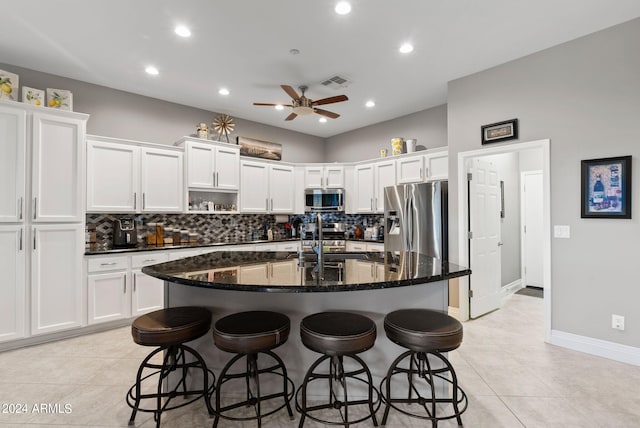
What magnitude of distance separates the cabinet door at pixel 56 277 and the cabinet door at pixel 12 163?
26 cm

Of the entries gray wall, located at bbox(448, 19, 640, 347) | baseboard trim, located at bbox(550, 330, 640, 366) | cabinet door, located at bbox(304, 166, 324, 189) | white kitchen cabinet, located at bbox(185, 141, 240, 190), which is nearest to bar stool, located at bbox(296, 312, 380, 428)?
baseboard trim, located at bbox(550, 330, 640, 366)

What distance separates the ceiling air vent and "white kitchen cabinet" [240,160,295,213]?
75.7 inches

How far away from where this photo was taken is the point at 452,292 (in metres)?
4.03

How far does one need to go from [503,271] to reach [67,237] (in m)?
6.13

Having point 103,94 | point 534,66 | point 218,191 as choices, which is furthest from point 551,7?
point 103,94

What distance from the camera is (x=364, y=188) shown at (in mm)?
5418

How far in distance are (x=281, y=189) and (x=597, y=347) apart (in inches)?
179

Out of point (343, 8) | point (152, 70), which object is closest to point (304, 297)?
point (343, 8)

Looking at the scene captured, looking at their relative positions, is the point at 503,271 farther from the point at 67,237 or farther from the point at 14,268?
the point at 14,268

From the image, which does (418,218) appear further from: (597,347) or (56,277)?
(56,277)

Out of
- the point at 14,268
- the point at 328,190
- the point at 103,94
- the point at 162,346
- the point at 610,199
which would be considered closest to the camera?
the point at 162,346

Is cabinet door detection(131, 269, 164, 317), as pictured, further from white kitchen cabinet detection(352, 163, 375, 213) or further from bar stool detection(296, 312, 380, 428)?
white kitchen cabinet detection(352, 163, 375, 213)

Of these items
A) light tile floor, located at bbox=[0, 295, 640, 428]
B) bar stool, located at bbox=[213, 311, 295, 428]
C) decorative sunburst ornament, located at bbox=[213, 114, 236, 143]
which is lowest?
light tile floor, located at bbox=[0, 295, 640, 428]

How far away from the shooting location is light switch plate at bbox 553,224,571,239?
304 centimetres
